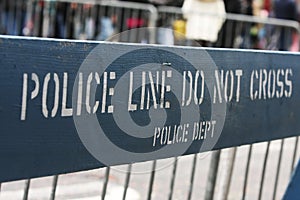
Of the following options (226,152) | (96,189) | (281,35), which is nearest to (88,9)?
(281,35)

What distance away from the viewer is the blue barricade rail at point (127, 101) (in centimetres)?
215

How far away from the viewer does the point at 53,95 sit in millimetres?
2244

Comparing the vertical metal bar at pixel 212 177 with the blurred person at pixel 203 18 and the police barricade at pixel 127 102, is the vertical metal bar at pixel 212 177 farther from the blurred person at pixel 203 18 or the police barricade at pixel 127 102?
the blurred person at pixel 203 18

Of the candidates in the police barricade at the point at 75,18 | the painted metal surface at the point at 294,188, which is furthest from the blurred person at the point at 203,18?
the painted metal surface at the point at 294,188

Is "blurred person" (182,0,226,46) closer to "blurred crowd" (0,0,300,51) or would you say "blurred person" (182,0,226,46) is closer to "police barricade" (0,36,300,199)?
"blurred crowd" (0,0,300,51)

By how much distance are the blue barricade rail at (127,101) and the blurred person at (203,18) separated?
449 centimetres

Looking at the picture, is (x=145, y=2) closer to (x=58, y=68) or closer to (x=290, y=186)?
(x=290, y=186)

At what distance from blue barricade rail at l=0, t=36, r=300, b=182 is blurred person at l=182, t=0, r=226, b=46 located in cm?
449

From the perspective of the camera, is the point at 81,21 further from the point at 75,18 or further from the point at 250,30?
the point at 250,30

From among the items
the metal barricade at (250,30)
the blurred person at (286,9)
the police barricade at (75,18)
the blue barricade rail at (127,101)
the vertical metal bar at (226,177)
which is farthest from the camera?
the blurred person at (286,9)

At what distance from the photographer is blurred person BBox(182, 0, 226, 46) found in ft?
26.4

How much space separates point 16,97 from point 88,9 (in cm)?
813

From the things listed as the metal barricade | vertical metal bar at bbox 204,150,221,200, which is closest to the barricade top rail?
the metal barricade

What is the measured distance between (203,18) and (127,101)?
5634mm
